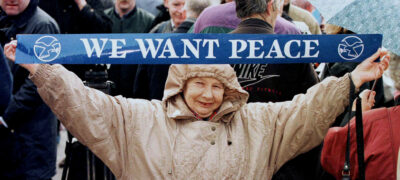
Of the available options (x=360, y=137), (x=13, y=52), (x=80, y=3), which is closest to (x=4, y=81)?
(x=13, y=52)

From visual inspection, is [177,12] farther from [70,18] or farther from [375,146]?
[375,146]

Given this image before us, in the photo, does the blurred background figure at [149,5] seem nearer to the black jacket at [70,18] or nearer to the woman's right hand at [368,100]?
the black jacket at [70,18]

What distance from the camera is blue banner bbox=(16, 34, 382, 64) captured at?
10.1 feet

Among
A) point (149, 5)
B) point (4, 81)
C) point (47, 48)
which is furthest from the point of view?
point (149, 5)

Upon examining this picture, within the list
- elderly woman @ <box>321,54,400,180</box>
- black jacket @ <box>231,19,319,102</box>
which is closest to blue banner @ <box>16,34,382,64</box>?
elderly woman @ <box>321,54,400,180</box>

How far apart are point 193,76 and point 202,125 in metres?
0.31

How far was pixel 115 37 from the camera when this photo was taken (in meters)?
3.09

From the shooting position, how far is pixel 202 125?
3572 mm

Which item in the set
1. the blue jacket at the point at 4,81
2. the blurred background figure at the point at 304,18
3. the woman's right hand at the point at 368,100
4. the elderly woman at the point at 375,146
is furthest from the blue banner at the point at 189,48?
the blurred background figure at the point at 304,18

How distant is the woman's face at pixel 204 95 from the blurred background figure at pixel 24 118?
207 cm

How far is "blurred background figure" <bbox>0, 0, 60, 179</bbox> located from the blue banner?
228cm

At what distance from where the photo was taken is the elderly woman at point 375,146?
3.40 metres

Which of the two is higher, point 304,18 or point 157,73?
Answer: point 304,18

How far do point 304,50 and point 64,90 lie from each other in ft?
4.14
